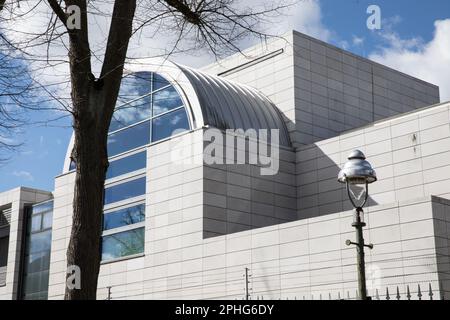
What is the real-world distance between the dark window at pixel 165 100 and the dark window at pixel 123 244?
5.41m

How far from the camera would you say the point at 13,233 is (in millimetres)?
39906

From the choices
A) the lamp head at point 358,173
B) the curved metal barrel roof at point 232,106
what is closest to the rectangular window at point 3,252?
the curved metal barrel roof at point 232,106

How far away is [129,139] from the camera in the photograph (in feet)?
110

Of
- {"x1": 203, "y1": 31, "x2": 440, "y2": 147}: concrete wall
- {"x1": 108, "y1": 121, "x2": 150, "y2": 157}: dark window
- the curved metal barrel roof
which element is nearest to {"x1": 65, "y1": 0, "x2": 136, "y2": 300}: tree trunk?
the curved metal barrel roof

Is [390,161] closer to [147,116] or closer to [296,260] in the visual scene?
[296,260]

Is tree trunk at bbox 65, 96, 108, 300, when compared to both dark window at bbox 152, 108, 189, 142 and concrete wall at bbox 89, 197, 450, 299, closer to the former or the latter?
concrete wall at bbox 89, 197, 450, 299

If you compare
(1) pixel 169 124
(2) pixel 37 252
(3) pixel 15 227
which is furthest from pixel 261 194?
(3) pixel 15 227

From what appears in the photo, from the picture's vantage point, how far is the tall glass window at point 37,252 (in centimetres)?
3694

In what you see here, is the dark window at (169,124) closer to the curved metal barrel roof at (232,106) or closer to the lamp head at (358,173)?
the curved metal barrel roof at (232,106)

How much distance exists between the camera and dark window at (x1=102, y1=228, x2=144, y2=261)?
102 feet

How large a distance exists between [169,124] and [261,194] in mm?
5051

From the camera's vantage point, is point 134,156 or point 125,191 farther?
point 134,156

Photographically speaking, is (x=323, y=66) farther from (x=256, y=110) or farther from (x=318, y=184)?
(x=318, y=184)

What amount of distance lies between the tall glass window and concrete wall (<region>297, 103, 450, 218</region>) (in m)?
13.6
